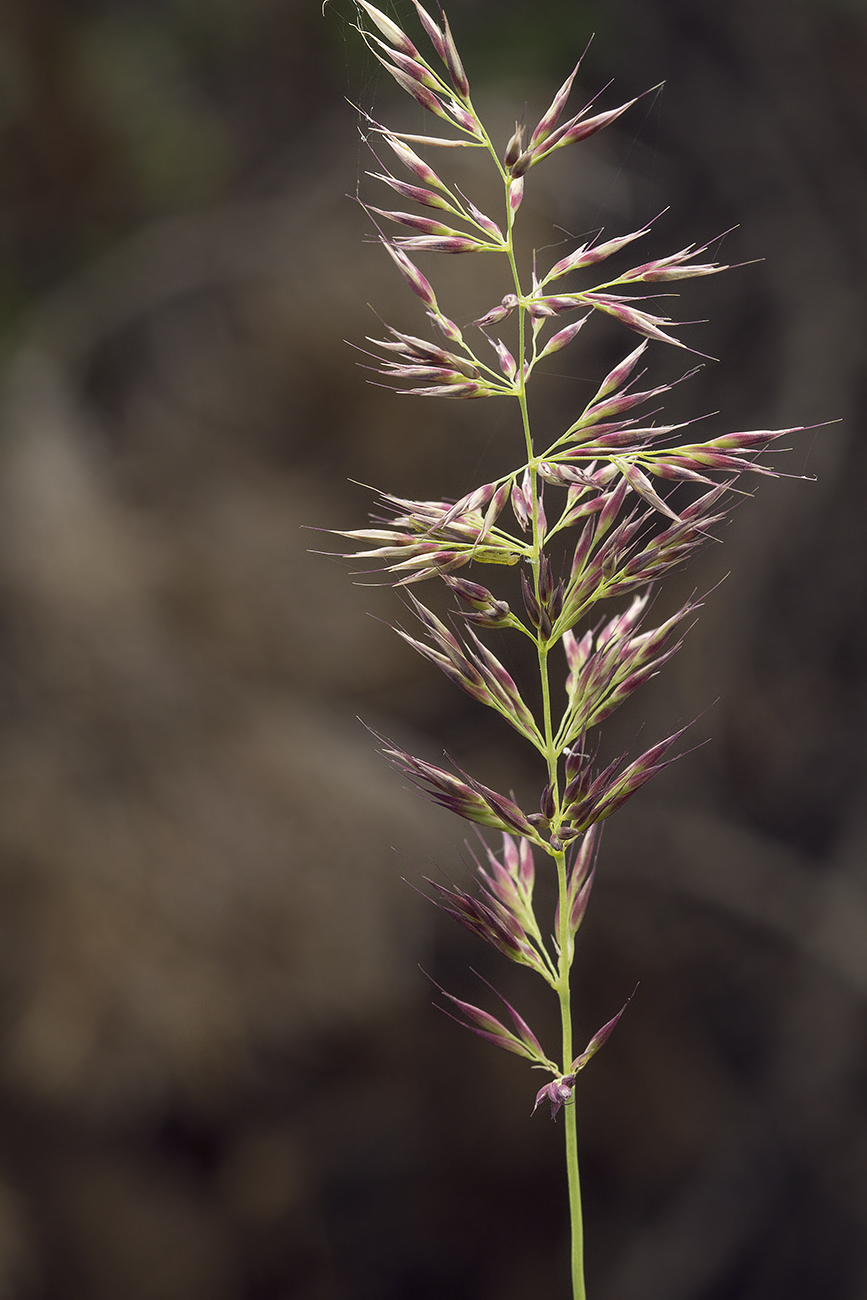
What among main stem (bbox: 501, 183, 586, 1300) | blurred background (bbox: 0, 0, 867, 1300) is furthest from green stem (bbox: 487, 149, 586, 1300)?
Result: blurred background (bbox: 0, 0, 867, 1300)

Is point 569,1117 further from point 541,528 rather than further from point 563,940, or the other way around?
point 541,528

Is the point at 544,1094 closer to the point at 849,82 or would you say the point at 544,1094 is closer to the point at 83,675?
the point at 83,675

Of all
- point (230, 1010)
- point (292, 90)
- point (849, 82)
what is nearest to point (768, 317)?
point (849, 82)

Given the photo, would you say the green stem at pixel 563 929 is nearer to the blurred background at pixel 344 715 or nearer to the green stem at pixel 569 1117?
the green stem at pixel 569 1117

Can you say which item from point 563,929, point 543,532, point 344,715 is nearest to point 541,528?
point 543,532

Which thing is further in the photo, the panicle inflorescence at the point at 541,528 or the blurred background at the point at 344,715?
the blurred background at the point at 344,715

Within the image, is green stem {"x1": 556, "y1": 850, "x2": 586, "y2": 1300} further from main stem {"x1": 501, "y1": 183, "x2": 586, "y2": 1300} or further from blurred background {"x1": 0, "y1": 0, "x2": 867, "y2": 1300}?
blurred background {"x1": 0, "y1": 0, "x2": 867, "y2": 1300}

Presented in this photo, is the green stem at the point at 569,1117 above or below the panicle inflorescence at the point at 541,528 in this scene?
below

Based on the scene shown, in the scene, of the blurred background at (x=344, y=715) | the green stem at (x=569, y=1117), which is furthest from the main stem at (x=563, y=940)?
the blurred background at (x=344, y=715)
